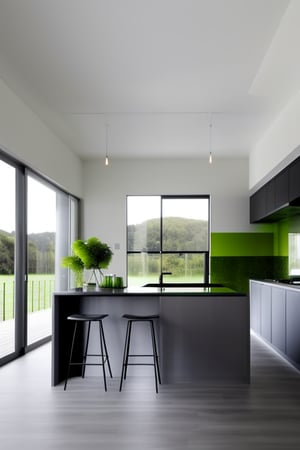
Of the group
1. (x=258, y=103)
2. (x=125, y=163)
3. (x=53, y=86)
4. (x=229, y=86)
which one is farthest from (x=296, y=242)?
(x=53, y=86)

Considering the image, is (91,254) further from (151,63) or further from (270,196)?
(270,196)

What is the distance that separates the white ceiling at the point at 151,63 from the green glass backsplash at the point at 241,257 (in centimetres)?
233

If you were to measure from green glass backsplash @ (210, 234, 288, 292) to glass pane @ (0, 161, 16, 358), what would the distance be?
4.09m

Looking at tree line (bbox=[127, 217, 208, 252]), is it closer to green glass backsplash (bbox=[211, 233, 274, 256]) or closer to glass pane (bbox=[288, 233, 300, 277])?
green glass backsplash (bbox=[211, 233, 274, 256])

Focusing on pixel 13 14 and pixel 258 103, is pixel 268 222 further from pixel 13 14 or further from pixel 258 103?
pixel 13 14

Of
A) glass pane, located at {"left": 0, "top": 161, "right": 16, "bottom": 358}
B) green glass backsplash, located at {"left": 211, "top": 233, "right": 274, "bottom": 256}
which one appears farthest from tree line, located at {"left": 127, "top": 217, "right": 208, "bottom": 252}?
glass pane, located at {"left": 0, "top": 161, "right": 16, "bottom": 358}

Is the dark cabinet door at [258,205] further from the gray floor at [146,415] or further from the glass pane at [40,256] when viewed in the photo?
the glass pane at [40,256]

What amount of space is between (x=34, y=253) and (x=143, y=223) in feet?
9.07

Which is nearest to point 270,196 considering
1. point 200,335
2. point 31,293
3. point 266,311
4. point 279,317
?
point 266,311

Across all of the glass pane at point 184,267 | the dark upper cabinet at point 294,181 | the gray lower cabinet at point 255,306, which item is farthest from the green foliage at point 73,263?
the glass pane at point 184,267

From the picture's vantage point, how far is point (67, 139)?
23.8 feet

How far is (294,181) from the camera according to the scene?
16.9ft

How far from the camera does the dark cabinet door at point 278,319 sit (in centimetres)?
554

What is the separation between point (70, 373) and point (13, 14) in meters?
3.41
